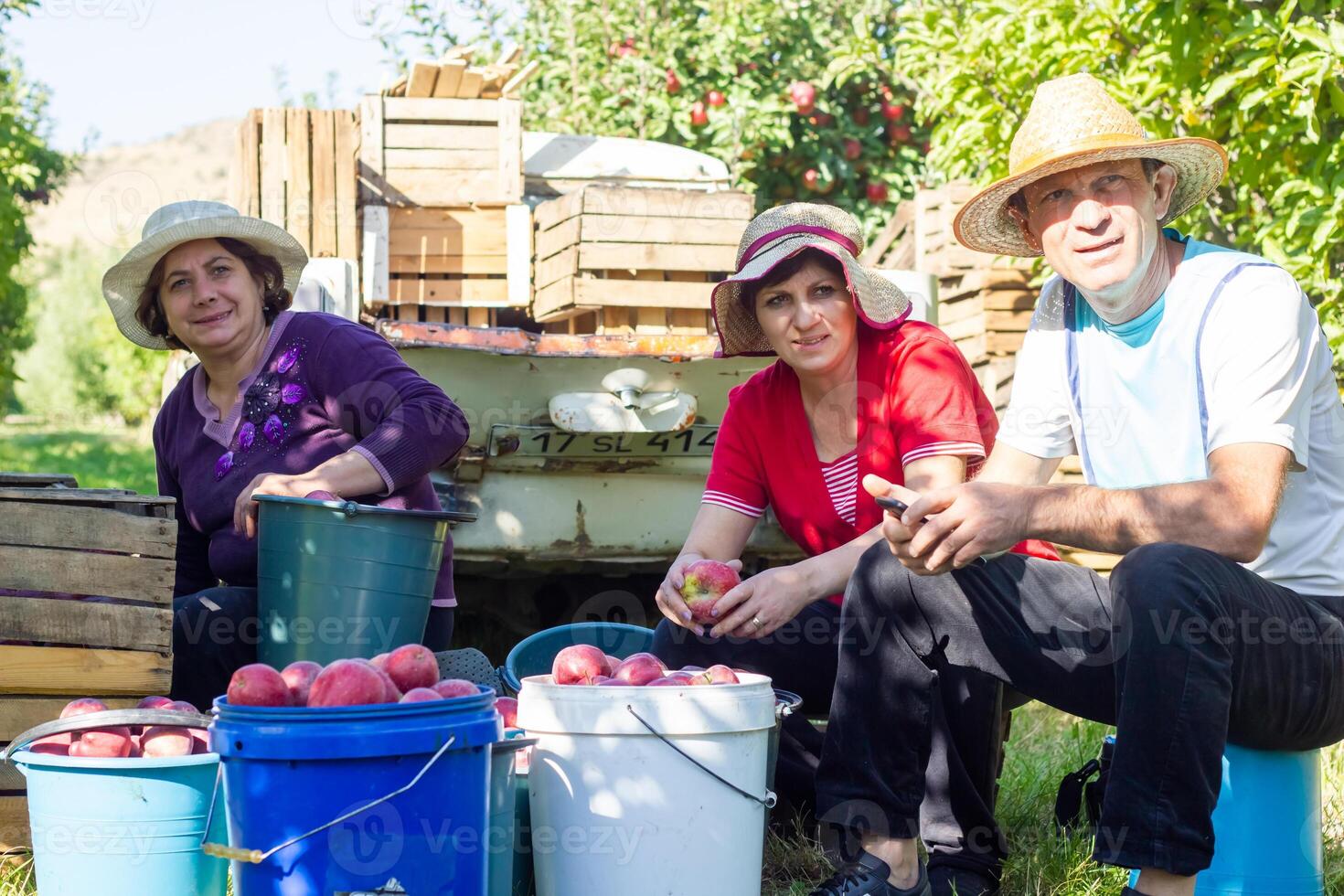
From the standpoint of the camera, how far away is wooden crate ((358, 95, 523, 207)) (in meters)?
5.55

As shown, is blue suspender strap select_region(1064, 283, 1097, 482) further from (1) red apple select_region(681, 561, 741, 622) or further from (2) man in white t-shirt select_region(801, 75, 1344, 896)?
(1) red apple select_region(681, 561, 741, 622)

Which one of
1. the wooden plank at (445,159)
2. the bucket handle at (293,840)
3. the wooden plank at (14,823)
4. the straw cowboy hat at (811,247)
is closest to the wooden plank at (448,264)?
the wooden plank at (445,159)

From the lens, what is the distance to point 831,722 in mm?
2512

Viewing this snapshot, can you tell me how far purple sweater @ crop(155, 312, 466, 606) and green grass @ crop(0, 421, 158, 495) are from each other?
7.04 metres

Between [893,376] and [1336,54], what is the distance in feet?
6.98

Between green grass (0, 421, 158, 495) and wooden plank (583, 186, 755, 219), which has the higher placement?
wooden plank (583, 186, 755, 219)

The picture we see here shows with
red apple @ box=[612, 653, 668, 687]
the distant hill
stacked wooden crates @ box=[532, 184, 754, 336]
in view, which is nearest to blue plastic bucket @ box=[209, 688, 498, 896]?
red apple @ box=[612, 653, 668, 687]

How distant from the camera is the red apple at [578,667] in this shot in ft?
8.30

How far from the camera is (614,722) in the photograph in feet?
7.58

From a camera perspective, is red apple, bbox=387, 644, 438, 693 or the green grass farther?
the green grass

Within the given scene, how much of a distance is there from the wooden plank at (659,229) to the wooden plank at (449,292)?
29.2 inches

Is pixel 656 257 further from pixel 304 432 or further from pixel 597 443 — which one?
pixel 304 432

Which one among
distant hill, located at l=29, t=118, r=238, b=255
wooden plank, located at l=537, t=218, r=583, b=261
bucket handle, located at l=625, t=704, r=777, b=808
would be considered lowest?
bucket handle, located at l=625, t=704, r=777, b=808

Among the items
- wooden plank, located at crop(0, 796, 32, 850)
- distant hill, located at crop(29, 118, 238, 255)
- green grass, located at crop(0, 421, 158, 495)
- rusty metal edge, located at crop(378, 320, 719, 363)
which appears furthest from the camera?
distant hill, located at crop(29, 118, 238, 255)
